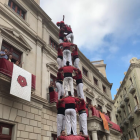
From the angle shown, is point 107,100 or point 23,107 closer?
point 23,107

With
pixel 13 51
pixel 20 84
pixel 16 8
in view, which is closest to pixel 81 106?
pixel 20 84

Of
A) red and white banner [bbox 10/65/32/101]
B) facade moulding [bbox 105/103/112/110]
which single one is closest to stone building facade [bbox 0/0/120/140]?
red and white banner [bbox 10/65/32/101]

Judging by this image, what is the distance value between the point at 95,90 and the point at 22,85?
53.0 ft

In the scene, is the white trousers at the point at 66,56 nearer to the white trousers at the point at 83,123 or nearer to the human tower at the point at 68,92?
the human tower at the point at 68,92

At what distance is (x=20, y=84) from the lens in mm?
10047

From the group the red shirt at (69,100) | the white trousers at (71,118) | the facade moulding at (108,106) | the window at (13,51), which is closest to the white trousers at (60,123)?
the white trousers at (71,118)

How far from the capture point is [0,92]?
9.64 meters

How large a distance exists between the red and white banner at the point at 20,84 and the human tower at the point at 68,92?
2.93m

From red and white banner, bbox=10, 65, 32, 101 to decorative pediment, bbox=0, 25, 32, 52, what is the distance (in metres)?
2.88

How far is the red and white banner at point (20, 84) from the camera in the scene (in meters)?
9.64

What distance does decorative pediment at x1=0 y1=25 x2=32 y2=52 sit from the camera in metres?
11.8

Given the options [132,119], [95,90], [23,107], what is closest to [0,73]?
[23,107]

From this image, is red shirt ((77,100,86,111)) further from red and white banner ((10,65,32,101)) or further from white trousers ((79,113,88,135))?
red and white banner ((10,65,32,101))

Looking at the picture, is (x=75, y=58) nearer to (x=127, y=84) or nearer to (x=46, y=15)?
(x=46, y=15)
